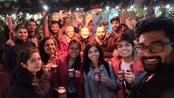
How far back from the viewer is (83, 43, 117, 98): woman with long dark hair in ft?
13.8

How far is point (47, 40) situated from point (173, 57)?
351cm

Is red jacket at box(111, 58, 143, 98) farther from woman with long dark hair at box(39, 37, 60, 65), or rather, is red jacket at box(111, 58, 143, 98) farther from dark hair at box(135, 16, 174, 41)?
dark hair at box(135, 16, 174, 41)

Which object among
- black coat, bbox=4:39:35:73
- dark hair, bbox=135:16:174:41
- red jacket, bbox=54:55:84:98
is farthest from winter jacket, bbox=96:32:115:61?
dark hair, bbox=135:16:174:41

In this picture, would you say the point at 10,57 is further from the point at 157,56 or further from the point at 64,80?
the point at 157,56

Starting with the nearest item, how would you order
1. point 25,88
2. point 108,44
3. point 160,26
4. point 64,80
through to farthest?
point 160,26, point 25,88, point 64,80, point 108,44

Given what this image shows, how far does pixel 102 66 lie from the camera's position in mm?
4426

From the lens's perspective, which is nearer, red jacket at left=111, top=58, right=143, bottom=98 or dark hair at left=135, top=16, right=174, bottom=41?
dark hair at left=135, top=16, right=174, bottom=41

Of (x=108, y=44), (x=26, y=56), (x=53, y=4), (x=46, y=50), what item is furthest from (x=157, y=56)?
(x=53, y=4)

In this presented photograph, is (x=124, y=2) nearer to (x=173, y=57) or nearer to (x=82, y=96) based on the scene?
(x=82, y=96)

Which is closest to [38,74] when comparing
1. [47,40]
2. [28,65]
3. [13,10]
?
[28,65]

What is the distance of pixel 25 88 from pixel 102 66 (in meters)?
1.40

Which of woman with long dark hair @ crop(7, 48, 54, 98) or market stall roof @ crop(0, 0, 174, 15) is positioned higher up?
market stall roof @ crop(0, 0, 174, 15)

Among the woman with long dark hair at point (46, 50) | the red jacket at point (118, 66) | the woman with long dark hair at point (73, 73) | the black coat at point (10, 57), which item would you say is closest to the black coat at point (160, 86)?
the red jacket at point (118, 66)

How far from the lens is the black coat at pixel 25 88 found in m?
3.27
